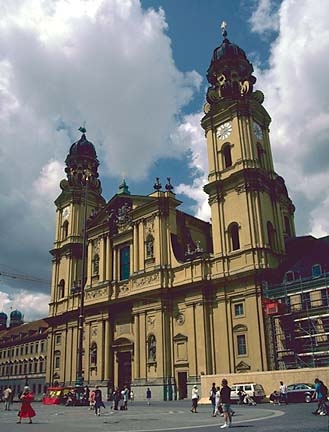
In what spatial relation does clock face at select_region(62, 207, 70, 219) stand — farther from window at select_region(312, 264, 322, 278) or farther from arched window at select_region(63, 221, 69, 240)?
window at select_region(312, 264, 322, 278)

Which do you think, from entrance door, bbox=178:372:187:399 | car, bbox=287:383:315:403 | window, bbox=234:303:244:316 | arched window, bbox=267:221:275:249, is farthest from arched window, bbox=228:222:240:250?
car, bbox=287:383:315:403

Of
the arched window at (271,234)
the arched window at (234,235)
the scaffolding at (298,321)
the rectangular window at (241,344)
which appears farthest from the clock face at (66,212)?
the scaffolding at (298,321)

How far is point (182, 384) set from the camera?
44906mm

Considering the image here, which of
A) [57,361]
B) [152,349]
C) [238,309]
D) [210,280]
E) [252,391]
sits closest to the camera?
[252,391]

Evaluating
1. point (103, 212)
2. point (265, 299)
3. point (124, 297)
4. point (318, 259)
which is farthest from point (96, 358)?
point (318, 259)

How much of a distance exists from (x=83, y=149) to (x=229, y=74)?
28.8 meters

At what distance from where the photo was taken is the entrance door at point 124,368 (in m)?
51.2

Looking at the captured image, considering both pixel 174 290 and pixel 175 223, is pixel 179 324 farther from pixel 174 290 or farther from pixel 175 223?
pixel 175 223

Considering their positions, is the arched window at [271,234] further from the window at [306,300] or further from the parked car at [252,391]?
the parked car at [252,391]

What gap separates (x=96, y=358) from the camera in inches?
2128

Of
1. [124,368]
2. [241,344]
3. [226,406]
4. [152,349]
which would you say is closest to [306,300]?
[241,344]

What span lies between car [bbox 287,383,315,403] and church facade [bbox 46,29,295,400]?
7853 millimetres

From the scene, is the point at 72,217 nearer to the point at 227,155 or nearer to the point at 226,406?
the point at 227,155

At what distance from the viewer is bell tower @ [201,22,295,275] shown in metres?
43.3
